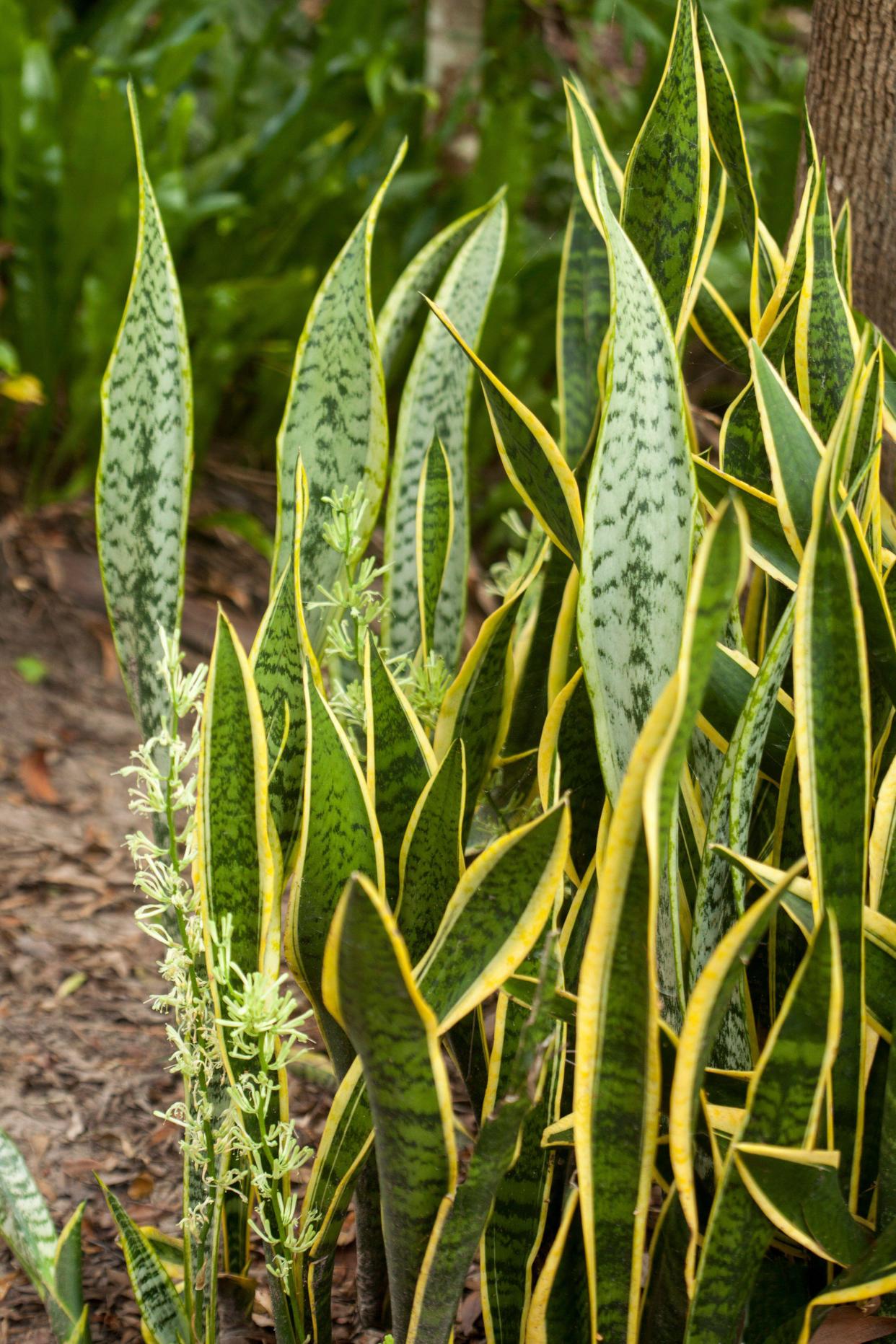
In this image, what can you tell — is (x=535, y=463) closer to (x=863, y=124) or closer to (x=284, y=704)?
(x=284, y=704)

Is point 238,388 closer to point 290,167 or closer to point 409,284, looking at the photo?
point 290,167

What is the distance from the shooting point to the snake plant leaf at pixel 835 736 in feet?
1.93

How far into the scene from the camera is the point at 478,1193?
578 millimetres

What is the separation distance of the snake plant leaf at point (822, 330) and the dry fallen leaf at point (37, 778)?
1.22 m

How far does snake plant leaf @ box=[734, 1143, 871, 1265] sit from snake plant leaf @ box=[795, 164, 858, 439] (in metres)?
0.51

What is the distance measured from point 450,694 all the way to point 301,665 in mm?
102

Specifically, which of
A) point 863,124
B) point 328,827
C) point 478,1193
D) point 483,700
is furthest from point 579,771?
point 863,124

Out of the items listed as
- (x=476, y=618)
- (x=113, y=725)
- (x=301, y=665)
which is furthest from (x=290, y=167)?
(x=301, y=665)

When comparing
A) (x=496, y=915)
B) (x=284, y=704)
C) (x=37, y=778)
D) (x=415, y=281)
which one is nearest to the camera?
(x=496, y=915)

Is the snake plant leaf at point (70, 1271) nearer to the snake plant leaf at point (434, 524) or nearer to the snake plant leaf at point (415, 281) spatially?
the snake plant leaf at point (434, 524)

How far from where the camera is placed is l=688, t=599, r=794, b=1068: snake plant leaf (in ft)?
2.07

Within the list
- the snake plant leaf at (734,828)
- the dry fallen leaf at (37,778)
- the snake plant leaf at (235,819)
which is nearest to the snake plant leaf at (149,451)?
the snake plant leaf at (235,819)

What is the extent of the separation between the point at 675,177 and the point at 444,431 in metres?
0.30

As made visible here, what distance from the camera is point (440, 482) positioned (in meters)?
0.91
